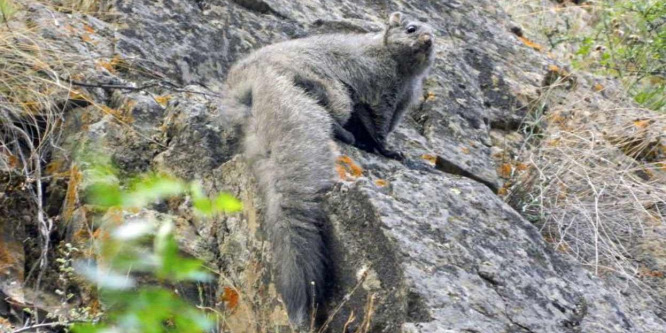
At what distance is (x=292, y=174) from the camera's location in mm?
4641

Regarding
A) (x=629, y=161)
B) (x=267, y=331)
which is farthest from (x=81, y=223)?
(x=629, y=161)

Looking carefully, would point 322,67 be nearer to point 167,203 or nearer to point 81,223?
point 167,203

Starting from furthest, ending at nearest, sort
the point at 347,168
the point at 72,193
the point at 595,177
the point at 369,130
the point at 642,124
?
the point at 642,124
the point at 595,177
the point at 369,130
the point at 347,168
the point at 72,193

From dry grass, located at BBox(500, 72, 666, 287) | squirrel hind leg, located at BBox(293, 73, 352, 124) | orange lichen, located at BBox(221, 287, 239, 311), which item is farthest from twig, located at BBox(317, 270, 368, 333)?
dry grass, located at BBox(500, 72, 666, 287)

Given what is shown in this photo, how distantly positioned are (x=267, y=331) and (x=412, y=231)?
2.66 feet

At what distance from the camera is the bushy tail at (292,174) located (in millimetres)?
4203

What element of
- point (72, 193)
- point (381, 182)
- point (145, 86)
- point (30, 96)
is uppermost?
point (381, 182)

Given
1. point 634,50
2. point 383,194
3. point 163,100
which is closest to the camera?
point 383,194

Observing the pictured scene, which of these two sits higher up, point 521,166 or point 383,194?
point 383,194

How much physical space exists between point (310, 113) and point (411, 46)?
175 cm

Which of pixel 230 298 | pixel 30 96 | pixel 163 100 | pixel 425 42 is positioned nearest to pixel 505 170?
pixel 425 42

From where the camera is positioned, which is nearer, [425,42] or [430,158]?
[430,158]

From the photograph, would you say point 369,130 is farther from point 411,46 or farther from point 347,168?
point 347,168

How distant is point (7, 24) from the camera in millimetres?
Result: 5918
